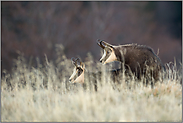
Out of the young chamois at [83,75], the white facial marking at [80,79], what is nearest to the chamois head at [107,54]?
the young chamois at [83,75]

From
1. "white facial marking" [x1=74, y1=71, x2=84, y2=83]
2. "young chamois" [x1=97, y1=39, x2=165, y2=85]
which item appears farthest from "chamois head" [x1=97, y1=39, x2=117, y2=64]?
"white facial marking" [x1=74, y1=71, x2=84, y2=83]

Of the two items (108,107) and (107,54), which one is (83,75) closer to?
(107,54)

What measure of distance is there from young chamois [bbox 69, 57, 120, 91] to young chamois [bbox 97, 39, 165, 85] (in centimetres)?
27

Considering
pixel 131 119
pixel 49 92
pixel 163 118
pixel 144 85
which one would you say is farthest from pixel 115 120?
pixel 49 92

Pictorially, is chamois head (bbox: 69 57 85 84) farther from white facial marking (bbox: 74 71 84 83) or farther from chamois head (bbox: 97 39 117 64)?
chamois head (bbox: 97 39 117 64)

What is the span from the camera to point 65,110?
2.48m

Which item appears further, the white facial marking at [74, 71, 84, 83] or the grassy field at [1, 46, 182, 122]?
the white facial marking at [74, 71, 84, 83]

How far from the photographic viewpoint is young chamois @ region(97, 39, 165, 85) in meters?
3.44

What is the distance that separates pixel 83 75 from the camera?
359 centimetres

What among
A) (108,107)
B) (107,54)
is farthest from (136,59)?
(108,107)

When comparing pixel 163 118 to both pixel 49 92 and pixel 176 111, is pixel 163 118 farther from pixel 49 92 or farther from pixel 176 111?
pixel 49 92

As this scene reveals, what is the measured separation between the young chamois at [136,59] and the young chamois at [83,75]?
27cm

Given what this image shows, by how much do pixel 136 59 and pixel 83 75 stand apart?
98 cm

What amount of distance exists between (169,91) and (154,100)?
0.55 m
